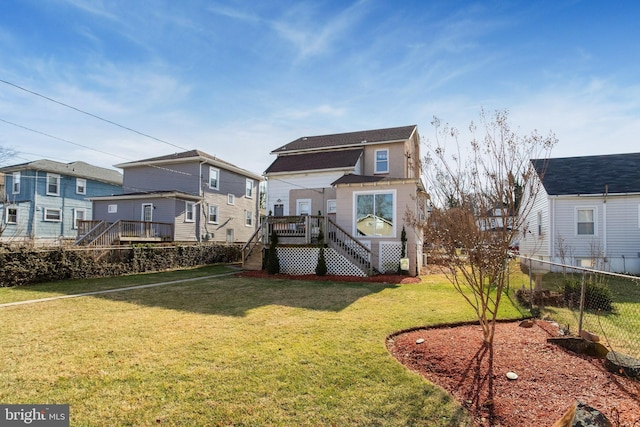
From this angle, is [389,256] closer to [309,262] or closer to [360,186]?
[360,186]

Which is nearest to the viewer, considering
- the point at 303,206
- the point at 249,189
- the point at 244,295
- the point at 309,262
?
the point at 244,295

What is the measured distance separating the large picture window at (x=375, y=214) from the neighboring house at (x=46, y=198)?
21541mm

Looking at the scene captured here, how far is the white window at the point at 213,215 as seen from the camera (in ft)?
82.5

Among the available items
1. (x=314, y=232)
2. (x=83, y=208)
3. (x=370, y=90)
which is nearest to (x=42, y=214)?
(x=83, y=208)

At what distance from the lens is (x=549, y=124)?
5.83m

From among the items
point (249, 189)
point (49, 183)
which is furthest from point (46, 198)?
point (249, 189)

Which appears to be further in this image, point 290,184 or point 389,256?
point 290,184

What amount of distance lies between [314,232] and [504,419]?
Answer: 1264 cm

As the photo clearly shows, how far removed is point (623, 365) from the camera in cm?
419

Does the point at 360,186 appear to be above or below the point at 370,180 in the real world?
below

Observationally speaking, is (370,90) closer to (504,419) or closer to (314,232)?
(314,232)

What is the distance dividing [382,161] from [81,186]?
25.3m

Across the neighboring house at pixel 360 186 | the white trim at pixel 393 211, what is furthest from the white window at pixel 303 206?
the white trim at pixel 393 211

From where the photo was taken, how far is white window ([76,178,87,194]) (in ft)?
91.3
